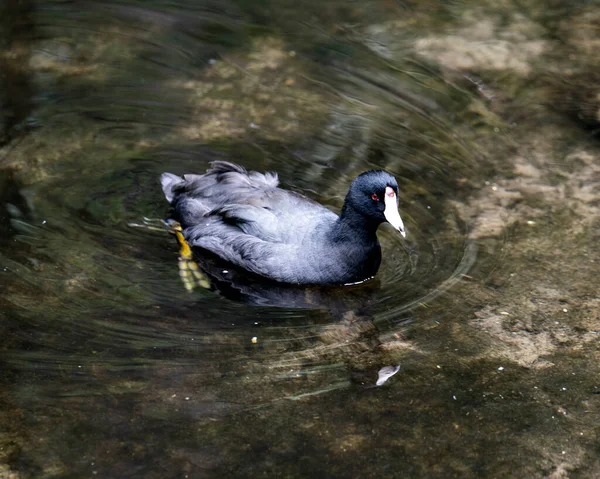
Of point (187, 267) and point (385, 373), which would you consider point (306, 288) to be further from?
point (385, 373)

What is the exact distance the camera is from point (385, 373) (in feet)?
16.8

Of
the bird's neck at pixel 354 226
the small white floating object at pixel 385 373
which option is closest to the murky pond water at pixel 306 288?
the small white floating object at pixel 385 373

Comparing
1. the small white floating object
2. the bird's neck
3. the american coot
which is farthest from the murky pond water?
the bird's neck

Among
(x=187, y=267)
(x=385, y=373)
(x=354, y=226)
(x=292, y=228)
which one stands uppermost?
(x=354, y=226)

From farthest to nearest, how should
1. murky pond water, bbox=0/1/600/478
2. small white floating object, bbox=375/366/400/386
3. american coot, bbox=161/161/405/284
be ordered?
1. american coot, bbox=161/161/405/284
2. small white floating object, bbox=375/366/400/386
3. murky pond water, bbox=0/1/600/478

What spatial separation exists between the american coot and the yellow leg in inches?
2.6

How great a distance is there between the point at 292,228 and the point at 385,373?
1404 mm

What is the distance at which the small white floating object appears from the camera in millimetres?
5046

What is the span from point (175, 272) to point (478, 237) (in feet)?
6.89

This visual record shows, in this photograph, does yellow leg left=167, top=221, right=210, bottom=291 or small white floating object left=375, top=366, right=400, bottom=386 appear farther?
yellow leg left=167, top=221, right=210, bottom=291

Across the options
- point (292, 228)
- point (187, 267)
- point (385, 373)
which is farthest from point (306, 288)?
point (385, 373)

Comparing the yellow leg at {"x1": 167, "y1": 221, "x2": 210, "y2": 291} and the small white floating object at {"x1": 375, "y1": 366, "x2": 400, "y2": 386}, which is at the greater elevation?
the small white floating object at {"x1": 375, "y1": 366, "x2": 400, "y2": 386}

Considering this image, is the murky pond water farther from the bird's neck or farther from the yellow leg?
the bird's neck

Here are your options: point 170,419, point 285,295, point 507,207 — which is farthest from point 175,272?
point 507,207
